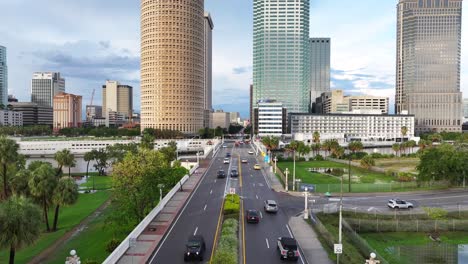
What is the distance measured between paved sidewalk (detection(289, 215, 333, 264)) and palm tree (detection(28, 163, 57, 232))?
3091cm

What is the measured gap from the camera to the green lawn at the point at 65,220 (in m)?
40.6

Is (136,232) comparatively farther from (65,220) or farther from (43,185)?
(65,220)

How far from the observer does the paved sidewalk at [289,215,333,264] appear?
3137 cm

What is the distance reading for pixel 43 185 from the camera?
1907 inches

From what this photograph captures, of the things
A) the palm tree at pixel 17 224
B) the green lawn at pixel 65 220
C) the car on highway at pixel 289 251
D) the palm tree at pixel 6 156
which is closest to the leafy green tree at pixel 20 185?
the palm tree at pixel 6 156

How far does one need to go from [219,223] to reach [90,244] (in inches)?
555

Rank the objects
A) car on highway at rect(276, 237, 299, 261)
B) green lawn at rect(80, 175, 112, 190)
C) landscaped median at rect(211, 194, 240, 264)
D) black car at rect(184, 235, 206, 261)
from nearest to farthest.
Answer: landscaped median at rect(211, 194, 240, 264) < black car at rect(184, 235, 206, 261) < car on highway at rect(276, 237, 299, 261) < green lawn at rect(80, 175, 112, 190)

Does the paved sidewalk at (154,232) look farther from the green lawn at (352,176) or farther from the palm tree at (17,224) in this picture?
the green lawn at (352,176)

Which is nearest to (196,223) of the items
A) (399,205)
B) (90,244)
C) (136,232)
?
(136,232)

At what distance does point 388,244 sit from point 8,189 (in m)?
50.4

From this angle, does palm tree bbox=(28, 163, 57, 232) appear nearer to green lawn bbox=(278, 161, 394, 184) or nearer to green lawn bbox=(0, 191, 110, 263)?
green lawn bbox=(0, 191, 110, 263)

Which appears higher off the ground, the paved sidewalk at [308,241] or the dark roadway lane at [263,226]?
the dark roadway lane at [263,226]

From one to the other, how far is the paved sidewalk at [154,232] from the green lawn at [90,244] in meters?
3.32

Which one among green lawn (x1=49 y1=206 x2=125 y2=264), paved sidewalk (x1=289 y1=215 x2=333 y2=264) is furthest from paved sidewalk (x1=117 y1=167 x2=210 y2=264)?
paved sidewalk (x1=289 y1=215 x2=333 y2=264)
